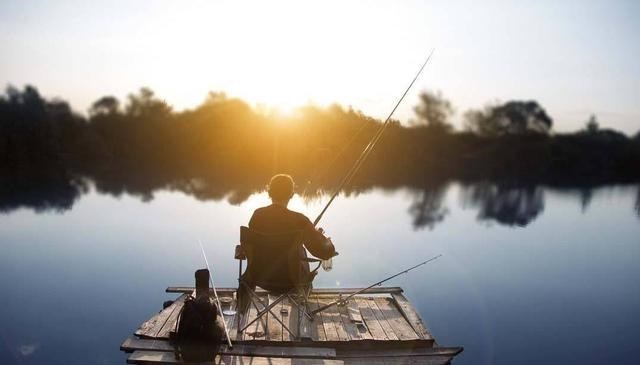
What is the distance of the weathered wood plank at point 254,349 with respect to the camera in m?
4.47

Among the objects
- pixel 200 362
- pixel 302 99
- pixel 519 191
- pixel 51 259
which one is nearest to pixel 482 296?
pixel 302 99

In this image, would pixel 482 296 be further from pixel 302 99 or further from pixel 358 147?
pixel 302 99

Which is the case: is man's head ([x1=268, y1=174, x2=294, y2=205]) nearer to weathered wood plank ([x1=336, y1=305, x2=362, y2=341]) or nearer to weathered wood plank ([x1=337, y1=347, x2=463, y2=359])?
weathered wood plank ([x1=336, y1=305, x2=362, y2=341])

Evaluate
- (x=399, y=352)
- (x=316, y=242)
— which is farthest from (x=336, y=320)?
(x=316, y=242)

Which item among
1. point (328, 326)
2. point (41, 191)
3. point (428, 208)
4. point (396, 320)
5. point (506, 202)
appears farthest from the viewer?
point (506, 202)

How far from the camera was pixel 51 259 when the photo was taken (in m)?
13.1

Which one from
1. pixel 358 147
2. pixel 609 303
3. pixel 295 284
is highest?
pixel 358 147

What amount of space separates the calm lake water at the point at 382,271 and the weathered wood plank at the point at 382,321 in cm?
226

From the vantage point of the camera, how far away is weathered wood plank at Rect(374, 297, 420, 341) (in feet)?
16.9

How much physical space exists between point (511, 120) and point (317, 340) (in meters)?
64.4

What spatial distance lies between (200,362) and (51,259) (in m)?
10.8

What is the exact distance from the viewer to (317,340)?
4844mm

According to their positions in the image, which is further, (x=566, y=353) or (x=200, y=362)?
(x=566, y=353)

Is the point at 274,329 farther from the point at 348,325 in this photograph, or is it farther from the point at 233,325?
the point at 348,325
